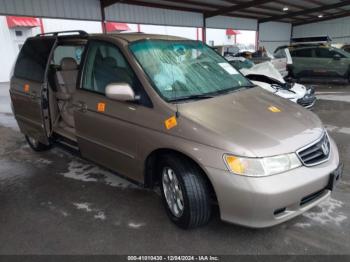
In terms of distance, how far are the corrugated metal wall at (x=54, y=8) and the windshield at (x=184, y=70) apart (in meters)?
8.65

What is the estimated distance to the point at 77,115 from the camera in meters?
3.40

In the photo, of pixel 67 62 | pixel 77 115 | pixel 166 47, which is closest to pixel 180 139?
pixel 166 47

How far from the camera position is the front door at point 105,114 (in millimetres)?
2854

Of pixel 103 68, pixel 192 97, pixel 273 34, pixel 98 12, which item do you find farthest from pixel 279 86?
pixel 273 34

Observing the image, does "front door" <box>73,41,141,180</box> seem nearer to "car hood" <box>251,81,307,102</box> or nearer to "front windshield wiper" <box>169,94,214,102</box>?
"front windshield wiper" <box>169,94,214,102</box>

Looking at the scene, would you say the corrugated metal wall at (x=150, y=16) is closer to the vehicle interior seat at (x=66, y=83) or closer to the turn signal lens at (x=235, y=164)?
the vehicle interior seat at (x=66, y=83)

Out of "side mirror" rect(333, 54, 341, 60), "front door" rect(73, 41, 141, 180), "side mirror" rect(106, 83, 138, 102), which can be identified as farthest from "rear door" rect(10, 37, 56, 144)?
"side mirror" rect(333, 54, 341, 60)

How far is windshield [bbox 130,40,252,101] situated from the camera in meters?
2.75

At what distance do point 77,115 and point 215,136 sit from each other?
1859 millimetres

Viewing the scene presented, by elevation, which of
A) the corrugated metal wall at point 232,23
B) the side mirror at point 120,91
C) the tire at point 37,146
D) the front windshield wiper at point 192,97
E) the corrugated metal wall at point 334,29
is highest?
the corrugated metal wall at point 232,23

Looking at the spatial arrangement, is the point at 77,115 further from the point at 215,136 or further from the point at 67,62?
the point at 215,136

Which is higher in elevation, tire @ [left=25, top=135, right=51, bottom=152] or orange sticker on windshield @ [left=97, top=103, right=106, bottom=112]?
orange sticker on windshield @ [left=97, top=103, right=106, bottom=112]

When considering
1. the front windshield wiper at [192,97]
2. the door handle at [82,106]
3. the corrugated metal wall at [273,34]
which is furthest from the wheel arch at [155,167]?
the corrugated metal wall at [273,34]

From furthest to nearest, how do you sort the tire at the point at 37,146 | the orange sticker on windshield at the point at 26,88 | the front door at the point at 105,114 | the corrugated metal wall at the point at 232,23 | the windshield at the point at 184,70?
the corrugated metal wall at the point at 232,23, the tire at the point at 37,146, the orange sticker on windshield at the point at 26,88, the front door at the point at 105,114, the windshield at the point at 184,70
